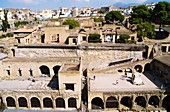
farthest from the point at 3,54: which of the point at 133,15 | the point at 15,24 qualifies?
the point at 15,24

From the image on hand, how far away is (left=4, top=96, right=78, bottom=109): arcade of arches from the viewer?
29.5m

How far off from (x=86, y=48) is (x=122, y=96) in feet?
49.8

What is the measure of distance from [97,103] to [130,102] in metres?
4.91

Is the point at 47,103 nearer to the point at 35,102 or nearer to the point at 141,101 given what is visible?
the point at 35,102

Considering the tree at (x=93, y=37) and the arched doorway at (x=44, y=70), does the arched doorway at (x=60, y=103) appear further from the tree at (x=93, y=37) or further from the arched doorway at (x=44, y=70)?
the tree at (x=93, y=37)

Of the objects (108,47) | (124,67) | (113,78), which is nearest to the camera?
(113,78)

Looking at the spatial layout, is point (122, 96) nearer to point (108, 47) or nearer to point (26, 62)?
point (108, 47)

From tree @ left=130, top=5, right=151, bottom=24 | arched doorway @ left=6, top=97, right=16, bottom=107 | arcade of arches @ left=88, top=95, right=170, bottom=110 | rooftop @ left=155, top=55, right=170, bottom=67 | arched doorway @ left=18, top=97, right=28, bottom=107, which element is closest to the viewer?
arcade of arches @ left=88, top=95, right=170, bottom=110

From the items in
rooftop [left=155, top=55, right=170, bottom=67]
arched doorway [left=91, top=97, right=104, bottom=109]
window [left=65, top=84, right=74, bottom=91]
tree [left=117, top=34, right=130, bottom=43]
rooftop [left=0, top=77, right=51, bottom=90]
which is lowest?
arched doorway [left=91, top=97, right=104, bottom=109]

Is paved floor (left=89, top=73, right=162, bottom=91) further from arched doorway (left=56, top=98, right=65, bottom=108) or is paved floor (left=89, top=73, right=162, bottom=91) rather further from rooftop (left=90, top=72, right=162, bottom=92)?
arched doorway (left=56, top=98, right=65, bottom=108)

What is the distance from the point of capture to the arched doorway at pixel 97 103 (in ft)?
97.3

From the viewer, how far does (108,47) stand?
134 feet

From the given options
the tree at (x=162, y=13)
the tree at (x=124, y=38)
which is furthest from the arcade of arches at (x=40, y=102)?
the tree at (x=162, y=13)

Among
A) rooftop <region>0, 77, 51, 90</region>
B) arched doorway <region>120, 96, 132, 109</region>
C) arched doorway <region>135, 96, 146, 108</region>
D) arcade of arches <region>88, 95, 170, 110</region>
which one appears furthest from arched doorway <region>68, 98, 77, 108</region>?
arched doorway <region>135, 96, 146, 108</region>
